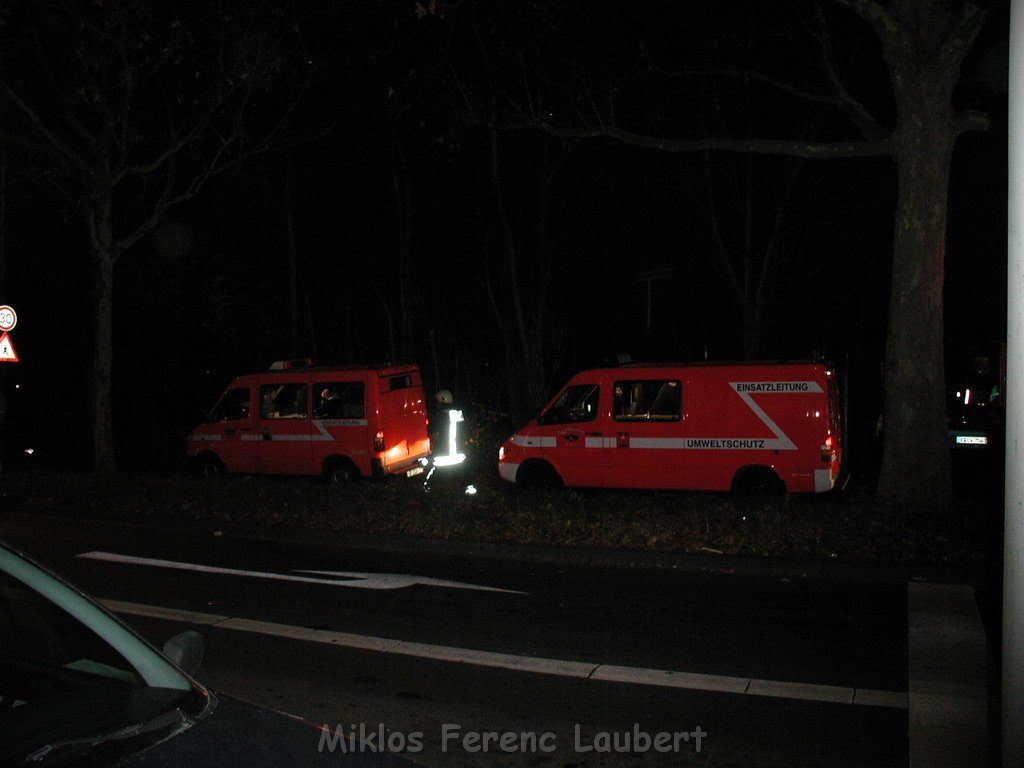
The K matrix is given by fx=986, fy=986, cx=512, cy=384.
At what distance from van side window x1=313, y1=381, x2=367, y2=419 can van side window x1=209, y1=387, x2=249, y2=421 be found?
1699 mm

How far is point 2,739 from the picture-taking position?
2416mm

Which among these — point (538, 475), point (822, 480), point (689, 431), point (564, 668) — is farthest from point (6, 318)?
point (564, 668)

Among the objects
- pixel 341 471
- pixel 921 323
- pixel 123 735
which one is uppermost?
pixel 921 323

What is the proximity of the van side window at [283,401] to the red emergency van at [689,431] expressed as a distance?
4486 millimetres

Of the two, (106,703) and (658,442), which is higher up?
(658,442)

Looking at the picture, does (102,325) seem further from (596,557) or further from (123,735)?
(123,735)

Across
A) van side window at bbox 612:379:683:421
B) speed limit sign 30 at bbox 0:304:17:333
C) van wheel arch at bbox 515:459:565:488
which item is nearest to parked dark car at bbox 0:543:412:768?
van side window at bbox 612:379:683:421

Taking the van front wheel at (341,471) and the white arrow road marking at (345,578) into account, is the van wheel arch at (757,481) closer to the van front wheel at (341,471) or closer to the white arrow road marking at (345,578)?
the white arrow road marking at (345,578)

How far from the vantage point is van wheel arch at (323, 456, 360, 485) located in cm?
1736

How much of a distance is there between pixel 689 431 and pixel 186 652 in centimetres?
1142

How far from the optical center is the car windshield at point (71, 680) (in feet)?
8.11

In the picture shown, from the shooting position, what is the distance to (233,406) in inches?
732

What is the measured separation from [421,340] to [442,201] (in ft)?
20.5

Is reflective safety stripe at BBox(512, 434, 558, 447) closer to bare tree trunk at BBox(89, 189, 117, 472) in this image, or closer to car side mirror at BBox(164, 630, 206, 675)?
bare tree trunk at BBox(89, 189, 117, 472)
